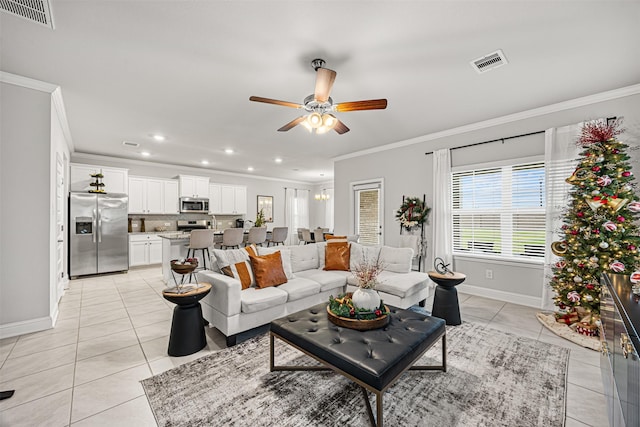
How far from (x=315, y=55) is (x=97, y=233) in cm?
598

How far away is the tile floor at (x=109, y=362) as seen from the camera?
177cm

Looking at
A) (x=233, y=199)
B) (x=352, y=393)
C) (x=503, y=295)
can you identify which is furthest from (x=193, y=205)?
(x=503, y=295)

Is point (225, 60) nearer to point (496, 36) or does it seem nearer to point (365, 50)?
point (365, 50)

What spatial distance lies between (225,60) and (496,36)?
2.43 metres

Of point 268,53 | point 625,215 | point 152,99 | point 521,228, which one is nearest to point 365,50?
point 268,53

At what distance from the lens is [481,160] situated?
4.30 metres

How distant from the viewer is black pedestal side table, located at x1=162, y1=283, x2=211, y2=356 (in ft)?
8.11

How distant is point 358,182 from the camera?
6.14 metres

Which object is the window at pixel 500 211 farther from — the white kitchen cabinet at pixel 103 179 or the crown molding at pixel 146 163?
the white kitchen cabinet at pixel 103 179

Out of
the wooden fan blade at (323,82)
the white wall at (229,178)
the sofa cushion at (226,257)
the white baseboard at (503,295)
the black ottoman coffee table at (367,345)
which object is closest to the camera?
the black ottoman coffee table at (367,345)

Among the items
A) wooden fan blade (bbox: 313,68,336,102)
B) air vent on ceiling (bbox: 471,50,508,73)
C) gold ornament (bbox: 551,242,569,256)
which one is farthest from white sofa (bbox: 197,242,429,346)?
A: air vent on ceiling (bbox: 471,50,508,73)

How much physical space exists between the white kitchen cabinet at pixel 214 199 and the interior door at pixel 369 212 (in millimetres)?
4384

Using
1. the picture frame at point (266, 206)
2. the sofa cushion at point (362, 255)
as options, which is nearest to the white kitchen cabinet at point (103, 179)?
the picture frame at point (266, 206)

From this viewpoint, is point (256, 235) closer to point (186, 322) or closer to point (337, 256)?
point (337, 256)
